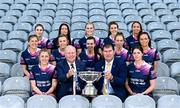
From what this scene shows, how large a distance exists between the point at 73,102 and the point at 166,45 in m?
2.40

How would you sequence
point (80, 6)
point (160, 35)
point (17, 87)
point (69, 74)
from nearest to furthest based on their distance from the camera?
point (69, 74) → point (17, 87) → point (160, 35) → point (80, 6)

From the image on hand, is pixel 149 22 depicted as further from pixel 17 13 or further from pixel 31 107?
pixel 31 107

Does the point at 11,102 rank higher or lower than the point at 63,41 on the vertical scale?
lower

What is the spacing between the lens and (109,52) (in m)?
4.98

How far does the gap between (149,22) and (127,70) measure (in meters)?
2.78

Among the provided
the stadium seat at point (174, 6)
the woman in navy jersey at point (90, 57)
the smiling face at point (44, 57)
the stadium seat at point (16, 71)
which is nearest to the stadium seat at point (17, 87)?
the smiling face at point (44, 57)

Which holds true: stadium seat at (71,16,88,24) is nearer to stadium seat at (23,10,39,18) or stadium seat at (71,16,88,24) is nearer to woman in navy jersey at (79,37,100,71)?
stadium seat at (23,10,39,18)

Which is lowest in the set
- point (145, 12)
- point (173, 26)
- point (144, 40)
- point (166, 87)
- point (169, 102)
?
point (169, 102)

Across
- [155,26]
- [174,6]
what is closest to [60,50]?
[155,26]

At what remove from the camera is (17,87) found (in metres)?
5.28

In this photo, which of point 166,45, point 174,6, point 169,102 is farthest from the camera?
point 174,6

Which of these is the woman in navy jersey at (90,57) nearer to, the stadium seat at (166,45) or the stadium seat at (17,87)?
the stadium seat at (17,87)

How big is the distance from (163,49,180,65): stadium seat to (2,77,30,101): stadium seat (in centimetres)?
212

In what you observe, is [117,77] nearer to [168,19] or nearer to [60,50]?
[60,50]
